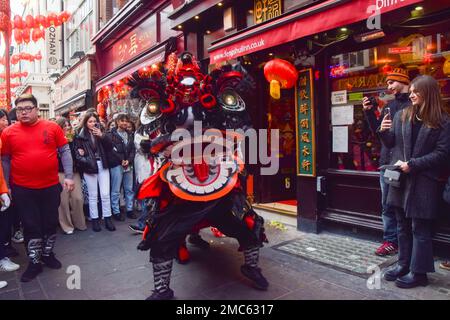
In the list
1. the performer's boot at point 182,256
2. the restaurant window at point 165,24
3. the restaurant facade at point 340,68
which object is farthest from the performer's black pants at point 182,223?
the restaurant window at point 165,24

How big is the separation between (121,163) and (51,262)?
8.70 feet

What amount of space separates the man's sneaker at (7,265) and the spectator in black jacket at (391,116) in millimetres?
4575

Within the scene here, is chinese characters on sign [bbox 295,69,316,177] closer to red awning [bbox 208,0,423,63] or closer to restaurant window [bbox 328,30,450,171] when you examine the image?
restaurant window [bbox 328,30,450,171]

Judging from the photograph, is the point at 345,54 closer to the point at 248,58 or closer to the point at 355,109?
the point at 355,109

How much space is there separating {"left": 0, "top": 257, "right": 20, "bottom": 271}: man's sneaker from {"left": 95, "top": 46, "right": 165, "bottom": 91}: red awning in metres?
5.66

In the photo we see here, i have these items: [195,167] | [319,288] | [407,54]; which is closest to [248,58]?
[407,54]

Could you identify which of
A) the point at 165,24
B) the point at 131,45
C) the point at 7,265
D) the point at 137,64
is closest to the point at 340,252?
the point at 7,265

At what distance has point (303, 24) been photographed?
4535 millimetres

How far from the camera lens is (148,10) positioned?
33.0 feet


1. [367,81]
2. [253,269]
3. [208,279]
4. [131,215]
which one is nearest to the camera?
[253,269]

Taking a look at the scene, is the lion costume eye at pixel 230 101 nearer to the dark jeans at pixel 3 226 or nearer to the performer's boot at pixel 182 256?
the performer's boot at pixel 182 256

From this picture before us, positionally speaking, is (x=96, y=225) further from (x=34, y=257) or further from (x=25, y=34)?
(x=25, y=34)

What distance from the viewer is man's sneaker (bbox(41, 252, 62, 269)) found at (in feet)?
14.1

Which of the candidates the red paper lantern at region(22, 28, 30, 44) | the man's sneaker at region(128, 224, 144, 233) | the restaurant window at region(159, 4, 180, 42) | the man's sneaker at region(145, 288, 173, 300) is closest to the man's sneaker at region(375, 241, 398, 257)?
the man's sneaker at region(145, 288, 173, 300)
